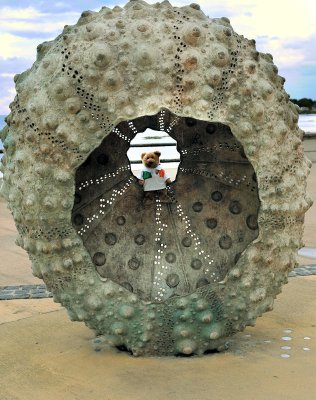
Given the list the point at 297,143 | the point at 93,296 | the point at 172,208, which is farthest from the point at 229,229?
the point at 93,296

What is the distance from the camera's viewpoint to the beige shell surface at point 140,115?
4.52m

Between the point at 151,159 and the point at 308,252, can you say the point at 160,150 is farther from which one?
the point at 151,159

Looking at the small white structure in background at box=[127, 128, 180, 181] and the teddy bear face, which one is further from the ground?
the teddy bear face

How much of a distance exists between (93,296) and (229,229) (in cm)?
142

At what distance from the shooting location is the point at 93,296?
4.76 m

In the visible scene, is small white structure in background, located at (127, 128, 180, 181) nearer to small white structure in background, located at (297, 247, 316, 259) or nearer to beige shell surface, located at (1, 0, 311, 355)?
small white structure in background, located at (297, 247, 316, 259)

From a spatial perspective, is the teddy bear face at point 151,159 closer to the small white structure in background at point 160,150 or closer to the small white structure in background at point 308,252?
the small white structure in background at point 308,252

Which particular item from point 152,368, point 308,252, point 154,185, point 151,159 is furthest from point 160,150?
point 152,368

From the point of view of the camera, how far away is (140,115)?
177 inches

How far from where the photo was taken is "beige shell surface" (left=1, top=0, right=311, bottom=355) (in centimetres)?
452

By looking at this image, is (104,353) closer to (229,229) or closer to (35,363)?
(35,363)

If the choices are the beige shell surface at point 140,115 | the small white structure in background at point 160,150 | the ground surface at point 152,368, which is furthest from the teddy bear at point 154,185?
the small white structure in background at point 160,150

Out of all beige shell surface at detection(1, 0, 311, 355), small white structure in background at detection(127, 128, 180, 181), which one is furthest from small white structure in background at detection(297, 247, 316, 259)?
small white structure in background at detection(127, 128, 180, 181)

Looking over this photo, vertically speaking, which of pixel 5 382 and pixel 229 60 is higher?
pixel 229 60
